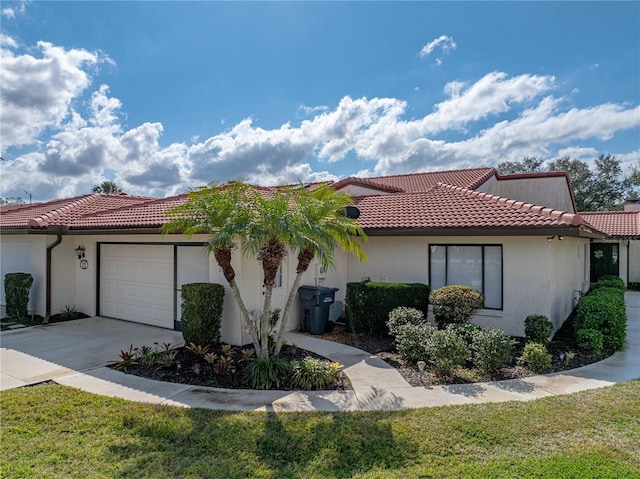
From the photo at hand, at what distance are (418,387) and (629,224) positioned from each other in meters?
21.8

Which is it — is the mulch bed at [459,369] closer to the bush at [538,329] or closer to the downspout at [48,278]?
the bush at [538,329]

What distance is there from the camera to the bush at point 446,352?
6844mm

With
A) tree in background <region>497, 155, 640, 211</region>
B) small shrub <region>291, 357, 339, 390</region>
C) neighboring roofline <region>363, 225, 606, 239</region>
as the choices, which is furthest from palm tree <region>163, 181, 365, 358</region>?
tree in background <region>497, 155, 640, 211</region>


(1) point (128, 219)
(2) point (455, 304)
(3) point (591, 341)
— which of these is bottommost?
(3) point (591, 341)

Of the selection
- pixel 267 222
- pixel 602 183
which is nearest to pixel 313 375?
pixel 267 222

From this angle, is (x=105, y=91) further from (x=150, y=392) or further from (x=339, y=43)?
(x=150, y=392)

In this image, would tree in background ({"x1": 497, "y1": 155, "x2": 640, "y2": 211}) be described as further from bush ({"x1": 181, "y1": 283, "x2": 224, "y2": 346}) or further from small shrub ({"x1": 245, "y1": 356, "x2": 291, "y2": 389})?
small shrub ({"x1": 245, "y1": 356, "x2": 291, "y2": 389})

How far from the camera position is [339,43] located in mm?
12711

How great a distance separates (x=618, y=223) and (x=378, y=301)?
1985 cm

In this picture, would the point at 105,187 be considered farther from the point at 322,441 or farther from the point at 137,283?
the point at 322,441

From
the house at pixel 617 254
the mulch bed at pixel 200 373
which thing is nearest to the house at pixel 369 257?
the mulch bed at pixel 200 373

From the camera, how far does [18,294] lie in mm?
11602

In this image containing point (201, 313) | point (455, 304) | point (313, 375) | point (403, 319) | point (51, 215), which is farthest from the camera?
point (51, 215)

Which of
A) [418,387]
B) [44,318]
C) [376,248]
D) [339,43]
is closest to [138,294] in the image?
[44,318]
